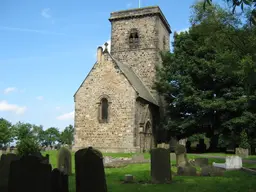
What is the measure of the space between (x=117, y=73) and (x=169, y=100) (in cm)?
650

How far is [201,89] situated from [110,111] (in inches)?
332

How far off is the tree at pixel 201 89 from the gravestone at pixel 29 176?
18318mm

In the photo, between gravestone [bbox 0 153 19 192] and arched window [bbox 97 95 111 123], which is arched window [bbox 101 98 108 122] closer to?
arched window [bbox 97 95 111 123]

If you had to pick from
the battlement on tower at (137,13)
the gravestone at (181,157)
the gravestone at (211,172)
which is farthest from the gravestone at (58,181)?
the battlement on tower at (137,13)

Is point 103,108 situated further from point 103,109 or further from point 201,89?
point 201,89

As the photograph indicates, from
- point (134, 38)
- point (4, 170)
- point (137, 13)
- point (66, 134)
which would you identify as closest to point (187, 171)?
point (4, 170)

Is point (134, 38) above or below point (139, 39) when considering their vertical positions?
above

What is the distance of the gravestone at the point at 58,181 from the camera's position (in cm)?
686

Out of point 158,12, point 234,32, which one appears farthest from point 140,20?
point 234,32

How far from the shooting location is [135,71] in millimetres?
31156

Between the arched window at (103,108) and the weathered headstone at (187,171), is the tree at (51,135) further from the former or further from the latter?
the weathered headstone at (187,171)

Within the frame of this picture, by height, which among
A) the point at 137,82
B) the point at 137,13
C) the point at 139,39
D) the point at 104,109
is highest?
the point at 137,13

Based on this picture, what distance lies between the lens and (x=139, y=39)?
31.6 meters

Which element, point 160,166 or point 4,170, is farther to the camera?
point 160,166
